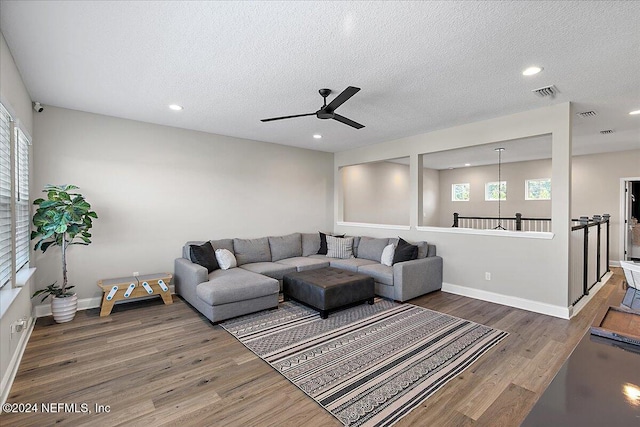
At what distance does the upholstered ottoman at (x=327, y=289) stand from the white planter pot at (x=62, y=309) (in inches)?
102

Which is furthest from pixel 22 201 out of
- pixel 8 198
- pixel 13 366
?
pixel 13 366

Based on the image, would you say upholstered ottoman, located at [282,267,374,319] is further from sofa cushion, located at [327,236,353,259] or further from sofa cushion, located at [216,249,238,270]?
sofa cushion, located at [327,236,353,259]

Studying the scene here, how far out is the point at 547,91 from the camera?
3.28 metres

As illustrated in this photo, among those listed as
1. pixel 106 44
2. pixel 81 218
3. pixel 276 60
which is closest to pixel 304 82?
pixel 276 60

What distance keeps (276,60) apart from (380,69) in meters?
0.95

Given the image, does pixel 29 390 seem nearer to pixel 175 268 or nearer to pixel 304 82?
pixel 175 268

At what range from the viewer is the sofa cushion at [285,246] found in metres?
5.55

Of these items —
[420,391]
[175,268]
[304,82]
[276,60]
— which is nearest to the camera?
[420,391]

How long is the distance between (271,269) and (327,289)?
1292 millimetres

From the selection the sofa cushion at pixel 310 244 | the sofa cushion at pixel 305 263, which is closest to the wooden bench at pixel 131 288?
the sofa cushion at pixel 305 263

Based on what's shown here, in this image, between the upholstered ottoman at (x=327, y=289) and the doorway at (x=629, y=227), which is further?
the doorway at (x=629, y=227)

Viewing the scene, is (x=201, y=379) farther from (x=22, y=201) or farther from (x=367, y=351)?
(x=22, y=201)

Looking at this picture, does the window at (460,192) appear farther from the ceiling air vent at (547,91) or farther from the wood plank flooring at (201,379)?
the ceiling air vent at (547,91)

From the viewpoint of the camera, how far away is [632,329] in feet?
3.90
